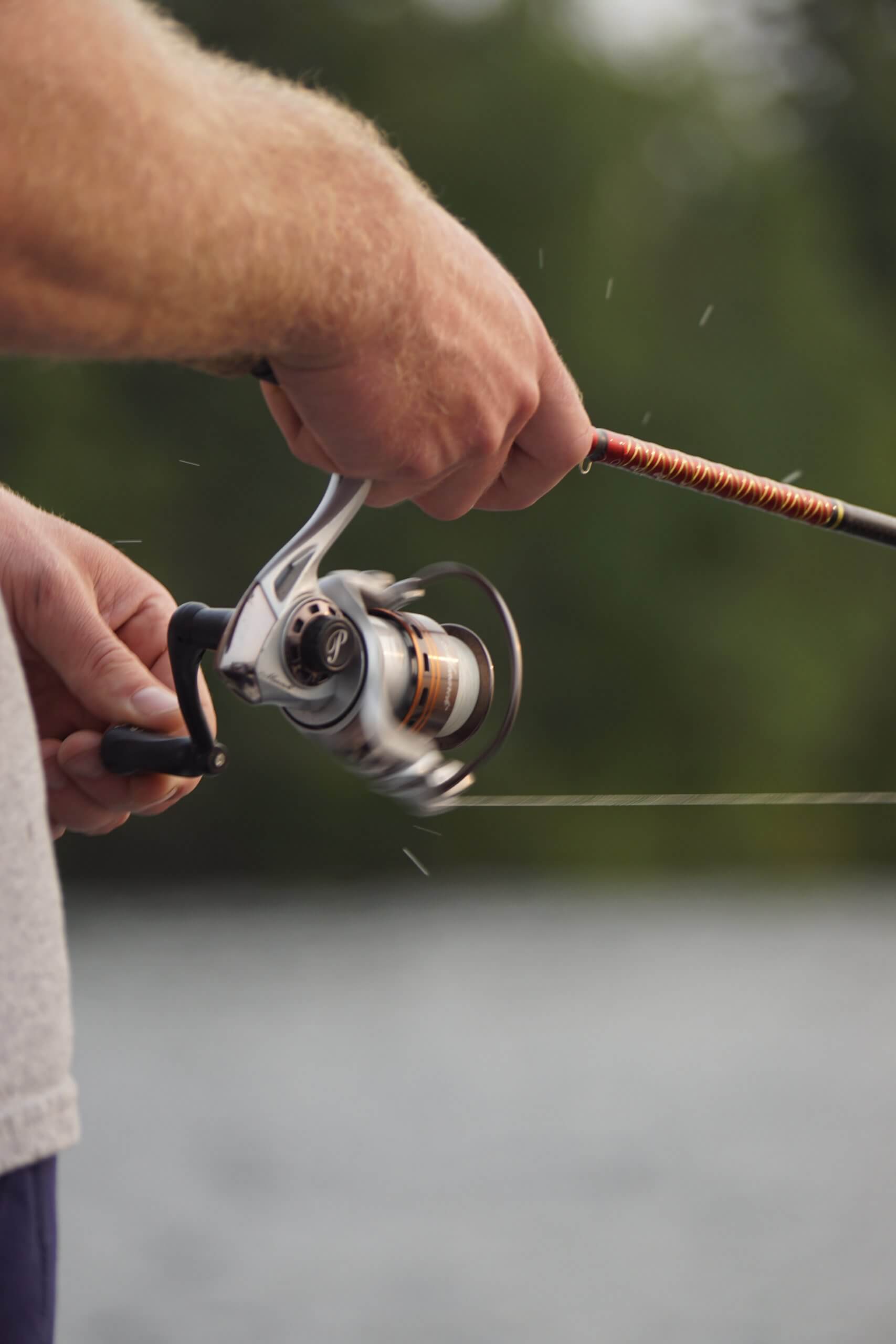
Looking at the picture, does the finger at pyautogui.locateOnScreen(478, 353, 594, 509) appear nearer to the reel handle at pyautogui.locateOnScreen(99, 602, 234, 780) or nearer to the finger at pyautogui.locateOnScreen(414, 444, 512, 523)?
the finger at pyautogui.locateOnScreen(414, 444, 512, 523)

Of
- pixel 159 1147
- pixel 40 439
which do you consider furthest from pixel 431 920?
pixel 159 1147

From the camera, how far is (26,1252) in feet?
2.37

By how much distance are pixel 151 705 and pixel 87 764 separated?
2.8 inches

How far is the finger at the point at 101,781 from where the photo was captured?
1.29 m

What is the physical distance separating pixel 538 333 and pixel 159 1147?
6213mm

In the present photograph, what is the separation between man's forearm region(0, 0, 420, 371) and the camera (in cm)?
72

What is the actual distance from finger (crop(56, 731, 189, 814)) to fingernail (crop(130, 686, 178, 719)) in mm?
42

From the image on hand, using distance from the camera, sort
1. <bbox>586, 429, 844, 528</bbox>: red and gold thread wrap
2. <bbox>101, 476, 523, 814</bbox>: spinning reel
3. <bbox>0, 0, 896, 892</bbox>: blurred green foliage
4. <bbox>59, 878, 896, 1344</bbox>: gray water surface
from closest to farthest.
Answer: <bbox>101, 476, 523, 814</bbox>: spinning reel, <bbox>586, 429, 844, 528</bbox>: red and gold thread wrap, <bbox>59, 878, 896, 1344</bbox>: gray water surface, <bbox>0, 0, 896, 892</bbox>: blurred green foliage

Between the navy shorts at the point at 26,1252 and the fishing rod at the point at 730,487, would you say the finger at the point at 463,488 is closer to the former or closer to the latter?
the fishing rod at the point at 730,487

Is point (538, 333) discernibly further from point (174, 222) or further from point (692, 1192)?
point (692, 1192)

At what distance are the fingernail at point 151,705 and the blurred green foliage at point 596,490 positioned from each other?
9.92 m

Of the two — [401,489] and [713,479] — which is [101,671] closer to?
[401,489]

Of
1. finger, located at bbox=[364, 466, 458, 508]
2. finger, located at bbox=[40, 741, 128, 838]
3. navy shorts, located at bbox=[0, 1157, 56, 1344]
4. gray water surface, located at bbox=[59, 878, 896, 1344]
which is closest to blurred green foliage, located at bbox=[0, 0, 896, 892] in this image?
gray water surface, located at bbox=[59, 878, 896, 1344]

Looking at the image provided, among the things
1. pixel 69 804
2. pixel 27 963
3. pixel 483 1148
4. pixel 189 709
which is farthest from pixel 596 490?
pixel 27 963
